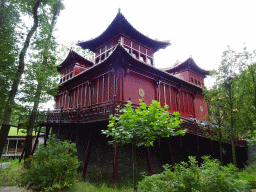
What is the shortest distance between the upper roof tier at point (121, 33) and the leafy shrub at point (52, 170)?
10.3 m

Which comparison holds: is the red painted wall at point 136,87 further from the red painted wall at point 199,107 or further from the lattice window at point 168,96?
the red painted wall at point 199,107

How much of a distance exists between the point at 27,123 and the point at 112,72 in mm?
7077

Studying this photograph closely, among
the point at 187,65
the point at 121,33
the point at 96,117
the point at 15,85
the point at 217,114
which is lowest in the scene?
the point at 96,117

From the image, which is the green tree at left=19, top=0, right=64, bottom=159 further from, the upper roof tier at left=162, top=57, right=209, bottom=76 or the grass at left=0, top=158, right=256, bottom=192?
the upper roof tier at left=162, top=57, right=209, bottom=76

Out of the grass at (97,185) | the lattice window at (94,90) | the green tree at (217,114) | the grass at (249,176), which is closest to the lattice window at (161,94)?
the green tree at (217,114)

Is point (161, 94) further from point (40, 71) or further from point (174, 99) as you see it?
point (40, 71)

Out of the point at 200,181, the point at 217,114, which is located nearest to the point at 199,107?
the point at 217,114

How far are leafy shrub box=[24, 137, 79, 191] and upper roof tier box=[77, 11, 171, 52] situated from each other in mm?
10344

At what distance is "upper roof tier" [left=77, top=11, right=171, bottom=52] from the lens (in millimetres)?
13516

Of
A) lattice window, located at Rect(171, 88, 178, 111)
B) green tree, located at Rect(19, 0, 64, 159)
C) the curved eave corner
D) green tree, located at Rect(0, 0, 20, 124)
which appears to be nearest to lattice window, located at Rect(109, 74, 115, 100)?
green tree, located at Rect(19, 0, 64, 159)

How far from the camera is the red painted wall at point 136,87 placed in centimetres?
1186

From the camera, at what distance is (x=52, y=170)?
22.4 feet

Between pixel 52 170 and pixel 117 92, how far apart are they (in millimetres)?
5992

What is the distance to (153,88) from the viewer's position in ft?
44.8
